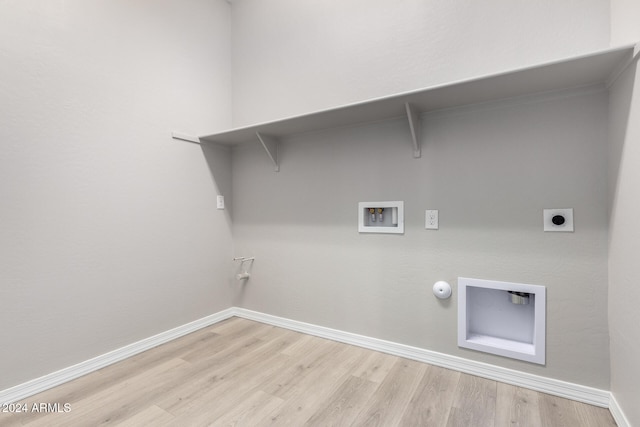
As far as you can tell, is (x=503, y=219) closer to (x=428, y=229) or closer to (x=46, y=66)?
(x=428, y=229)

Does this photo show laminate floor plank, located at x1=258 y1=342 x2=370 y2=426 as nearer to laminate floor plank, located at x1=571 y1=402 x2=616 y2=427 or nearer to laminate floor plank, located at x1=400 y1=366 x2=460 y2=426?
laminate floor plank, located at x1=400 y1=366 x2=460 y2=426

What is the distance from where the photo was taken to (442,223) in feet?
6.15

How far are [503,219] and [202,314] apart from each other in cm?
239

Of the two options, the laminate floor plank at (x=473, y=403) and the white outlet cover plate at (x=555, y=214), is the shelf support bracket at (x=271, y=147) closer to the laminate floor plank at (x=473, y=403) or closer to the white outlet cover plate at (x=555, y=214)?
the white outlet cover plate at (x=555, y=214)

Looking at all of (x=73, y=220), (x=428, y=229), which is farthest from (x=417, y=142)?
(x=73, y=220)

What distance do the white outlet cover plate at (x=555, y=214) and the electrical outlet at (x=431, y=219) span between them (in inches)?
21.6

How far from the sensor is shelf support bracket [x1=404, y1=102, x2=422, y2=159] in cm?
179

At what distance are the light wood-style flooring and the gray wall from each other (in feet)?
0.63

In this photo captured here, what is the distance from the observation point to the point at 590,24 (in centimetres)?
151

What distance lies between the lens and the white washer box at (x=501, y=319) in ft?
5.34

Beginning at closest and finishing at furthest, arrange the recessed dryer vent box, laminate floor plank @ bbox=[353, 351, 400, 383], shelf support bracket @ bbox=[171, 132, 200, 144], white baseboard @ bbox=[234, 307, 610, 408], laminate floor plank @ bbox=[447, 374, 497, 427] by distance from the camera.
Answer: laminate floor plank @ bbox=[447, 374, 497, 427] → white baseboard @ bbox=[234, 307, 610, 408] → laminate floor plank @ bbox=[353, 351, 400, 383] → the recessed dryer vent box → shelf support bracket @ bbox=[171, 132, 200, 144]

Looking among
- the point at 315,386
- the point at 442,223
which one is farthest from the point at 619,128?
the point at 315,386

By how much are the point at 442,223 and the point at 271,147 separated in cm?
147

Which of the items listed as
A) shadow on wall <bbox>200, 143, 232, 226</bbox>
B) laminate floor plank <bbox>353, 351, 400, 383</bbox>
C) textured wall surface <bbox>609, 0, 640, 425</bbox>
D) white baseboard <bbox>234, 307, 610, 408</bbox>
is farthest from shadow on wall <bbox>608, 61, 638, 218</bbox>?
shadow on wall <bbox>200, 143, 232, 226</bbox>
